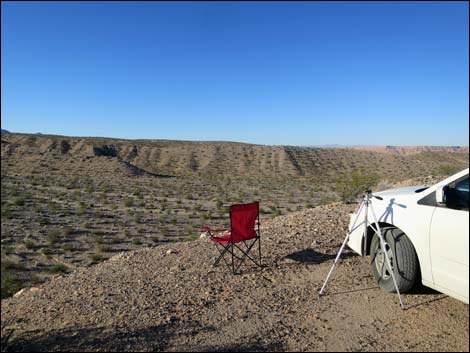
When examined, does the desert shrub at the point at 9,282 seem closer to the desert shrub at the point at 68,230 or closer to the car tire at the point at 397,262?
the desert shrub at the point at 68,230

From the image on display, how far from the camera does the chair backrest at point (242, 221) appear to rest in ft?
21.3

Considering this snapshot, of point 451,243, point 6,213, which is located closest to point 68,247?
point 6,213

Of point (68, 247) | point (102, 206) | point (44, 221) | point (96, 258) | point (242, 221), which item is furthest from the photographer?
point (102, 206)

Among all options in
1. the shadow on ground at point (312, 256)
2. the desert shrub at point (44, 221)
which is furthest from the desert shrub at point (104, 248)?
the shadow on ground at point (312, 256)

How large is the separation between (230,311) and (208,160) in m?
59.0

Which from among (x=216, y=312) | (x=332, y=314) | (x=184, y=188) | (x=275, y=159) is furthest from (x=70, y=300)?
(x=275, y=159)

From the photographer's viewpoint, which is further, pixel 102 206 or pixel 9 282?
pixel 102 206

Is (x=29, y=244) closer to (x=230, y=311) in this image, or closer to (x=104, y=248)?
(x=104, y=248)

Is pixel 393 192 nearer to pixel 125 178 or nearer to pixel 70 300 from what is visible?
pixel 70 300

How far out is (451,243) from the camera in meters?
4.05

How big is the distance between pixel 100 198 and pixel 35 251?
1354cm

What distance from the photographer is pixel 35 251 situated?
496 inches

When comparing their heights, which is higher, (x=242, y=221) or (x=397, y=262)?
(x=242, y=221)

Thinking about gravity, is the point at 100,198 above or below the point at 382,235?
below
